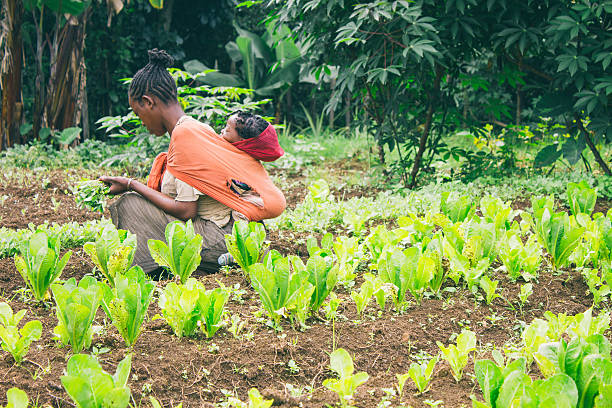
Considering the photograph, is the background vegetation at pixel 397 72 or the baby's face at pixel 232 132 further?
the background vegetation at pixel 397 72

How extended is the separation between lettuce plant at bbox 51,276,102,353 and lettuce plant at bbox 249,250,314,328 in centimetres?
60

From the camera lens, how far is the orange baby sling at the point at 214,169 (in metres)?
3.12

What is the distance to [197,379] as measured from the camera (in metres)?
1.97

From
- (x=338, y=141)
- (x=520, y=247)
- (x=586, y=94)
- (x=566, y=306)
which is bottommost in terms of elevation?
(x=338, y=141)

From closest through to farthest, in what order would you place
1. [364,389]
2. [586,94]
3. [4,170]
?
[364,389], [586,94], [4,170]

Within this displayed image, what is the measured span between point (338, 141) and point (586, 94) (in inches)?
178

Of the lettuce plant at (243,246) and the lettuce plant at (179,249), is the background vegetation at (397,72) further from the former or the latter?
the lettuce plant at (179,249)

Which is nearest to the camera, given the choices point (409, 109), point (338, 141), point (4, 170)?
point (409, 109)

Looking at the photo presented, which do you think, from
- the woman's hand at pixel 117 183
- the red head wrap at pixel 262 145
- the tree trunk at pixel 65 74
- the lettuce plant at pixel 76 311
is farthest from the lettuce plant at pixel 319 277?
the tree trunk at pixel 65 74

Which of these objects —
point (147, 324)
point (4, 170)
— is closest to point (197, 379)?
point (147, 324)

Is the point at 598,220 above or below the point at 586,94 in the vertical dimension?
below

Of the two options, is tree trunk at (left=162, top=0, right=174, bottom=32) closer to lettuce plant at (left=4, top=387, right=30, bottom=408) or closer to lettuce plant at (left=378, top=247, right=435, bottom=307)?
lettuce plant at (left=378, top=247, right=435, bottom=307)

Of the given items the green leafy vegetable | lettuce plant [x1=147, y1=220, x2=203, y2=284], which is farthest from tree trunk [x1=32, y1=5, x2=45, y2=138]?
lettuce plant [x1=147, y1=220, x2=203, y2=284]

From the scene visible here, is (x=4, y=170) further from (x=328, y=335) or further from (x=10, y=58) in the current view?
(x=328, y=335)
